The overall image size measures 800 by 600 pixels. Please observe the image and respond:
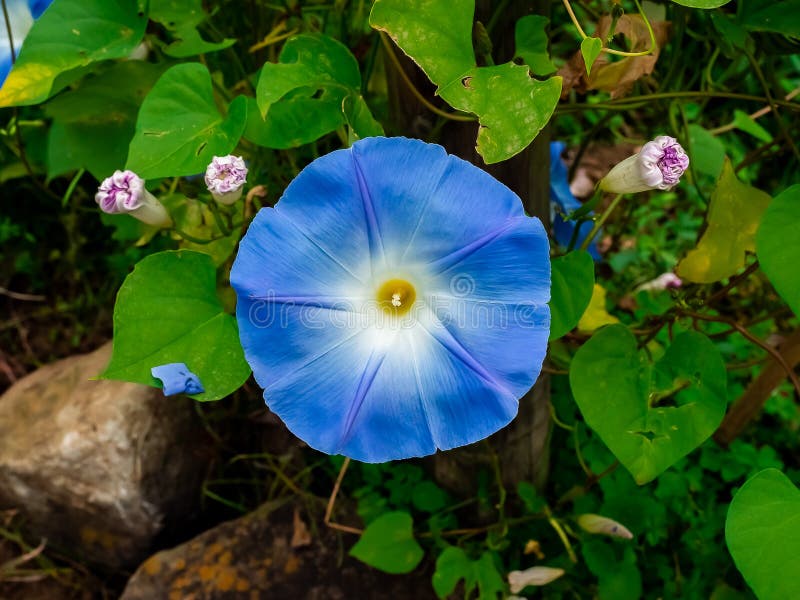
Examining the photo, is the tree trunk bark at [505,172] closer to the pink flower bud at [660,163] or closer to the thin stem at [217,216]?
the pink flower bud at [660,163]

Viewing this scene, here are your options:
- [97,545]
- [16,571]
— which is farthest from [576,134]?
[16,571]

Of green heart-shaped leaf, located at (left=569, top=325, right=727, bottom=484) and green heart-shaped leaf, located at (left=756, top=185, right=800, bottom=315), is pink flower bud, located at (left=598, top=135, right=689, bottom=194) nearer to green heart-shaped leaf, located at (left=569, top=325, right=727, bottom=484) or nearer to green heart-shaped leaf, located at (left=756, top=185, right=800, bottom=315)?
green heart-shaped leaf, located at (left=756, top=185, right=800, bottom=315)

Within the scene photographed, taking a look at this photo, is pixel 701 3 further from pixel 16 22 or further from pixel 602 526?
pixel 16 22

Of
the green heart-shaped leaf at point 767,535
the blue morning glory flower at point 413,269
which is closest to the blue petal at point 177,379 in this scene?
the blue morning glory flower at point 413,269

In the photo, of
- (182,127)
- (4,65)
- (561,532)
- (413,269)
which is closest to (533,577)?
(561,532)

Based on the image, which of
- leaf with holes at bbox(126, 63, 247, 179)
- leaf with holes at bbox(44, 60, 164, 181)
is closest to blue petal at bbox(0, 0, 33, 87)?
leaf with holes at bbox(44, 60, 164, 181)

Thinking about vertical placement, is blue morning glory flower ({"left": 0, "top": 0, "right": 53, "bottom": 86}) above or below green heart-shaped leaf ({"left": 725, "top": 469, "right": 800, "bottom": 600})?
above
